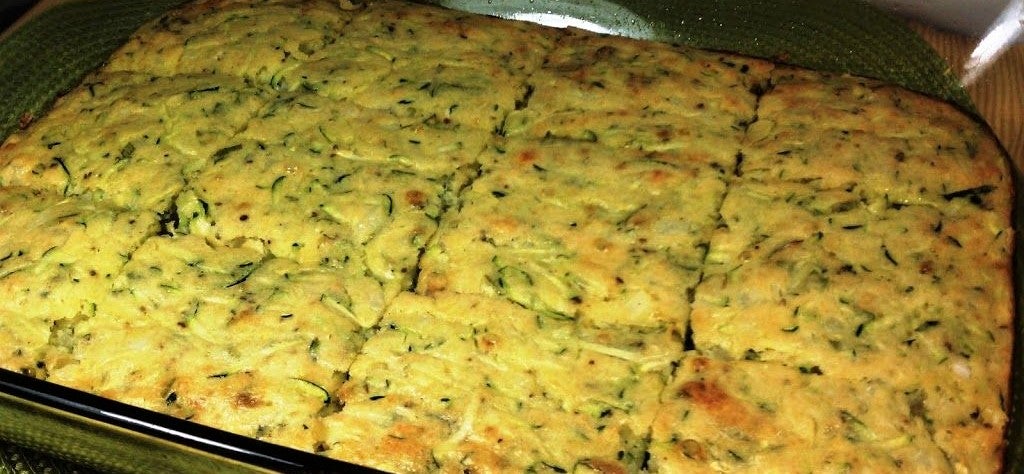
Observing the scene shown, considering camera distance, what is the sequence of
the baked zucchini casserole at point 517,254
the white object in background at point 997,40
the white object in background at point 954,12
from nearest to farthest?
the baked zucchini casserole at point 517,254, the white object in background at point 997,40, the white object in background at point 954,12

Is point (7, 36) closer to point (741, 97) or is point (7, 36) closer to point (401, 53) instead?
point (401, 53)

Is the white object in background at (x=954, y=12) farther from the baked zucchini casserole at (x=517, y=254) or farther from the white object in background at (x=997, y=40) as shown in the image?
the baked zucchini casserole at (x=517, y=254)

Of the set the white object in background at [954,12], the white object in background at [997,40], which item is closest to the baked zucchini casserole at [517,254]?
the white object in background at [997,40]

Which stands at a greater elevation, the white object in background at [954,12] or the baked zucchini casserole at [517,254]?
the white object in background at [954,12]

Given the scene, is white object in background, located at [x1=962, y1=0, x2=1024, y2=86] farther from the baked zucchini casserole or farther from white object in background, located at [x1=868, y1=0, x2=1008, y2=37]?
the baked zucchini casserole

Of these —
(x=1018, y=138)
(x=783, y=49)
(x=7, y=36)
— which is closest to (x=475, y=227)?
(x=783, y=49)

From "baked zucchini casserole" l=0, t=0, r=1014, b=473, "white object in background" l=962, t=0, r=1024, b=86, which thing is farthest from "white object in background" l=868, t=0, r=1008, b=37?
"baked zucchini casserole" l=0, t=0, r=1014, b=473
